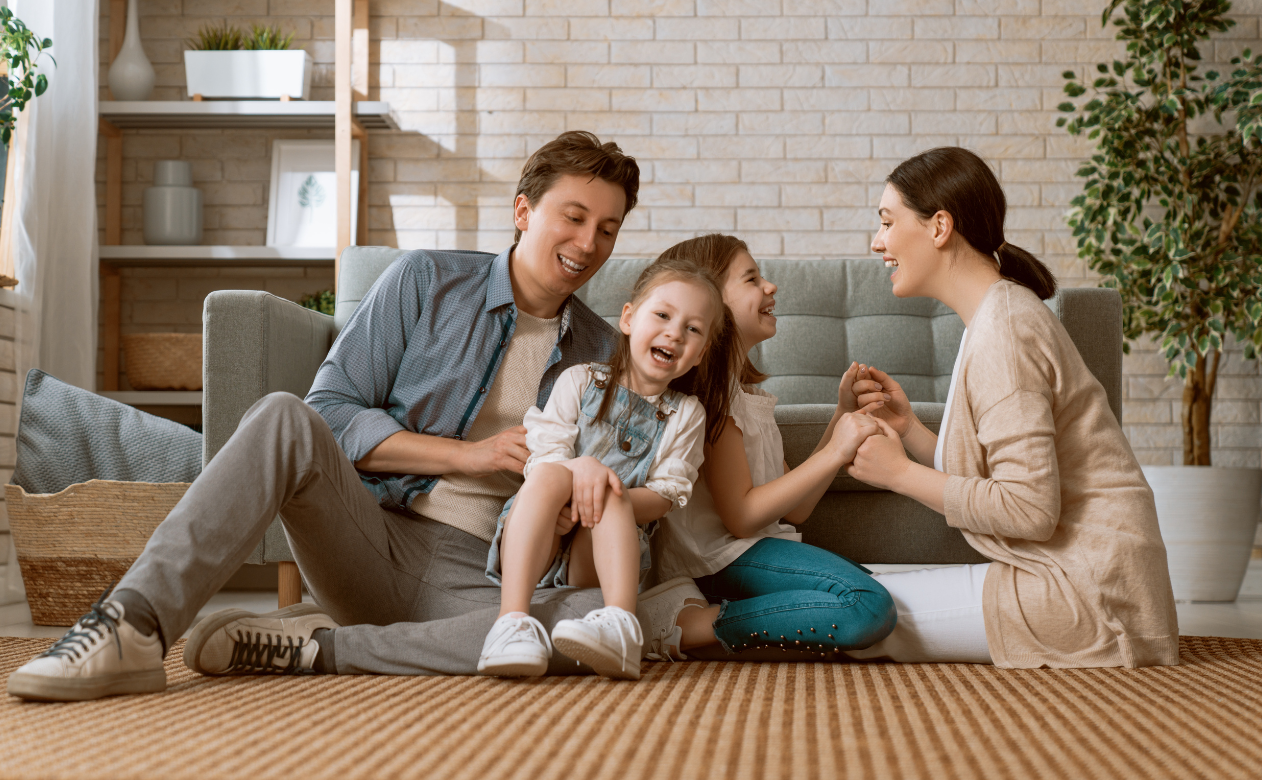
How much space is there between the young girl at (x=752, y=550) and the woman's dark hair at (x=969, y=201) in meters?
0.27

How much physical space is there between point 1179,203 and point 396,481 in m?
2.71

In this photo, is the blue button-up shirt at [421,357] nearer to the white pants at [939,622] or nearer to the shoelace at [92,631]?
the shoelace at [92,631]

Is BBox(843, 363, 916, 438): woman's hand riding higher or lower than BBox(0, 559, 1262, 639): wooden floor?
higher

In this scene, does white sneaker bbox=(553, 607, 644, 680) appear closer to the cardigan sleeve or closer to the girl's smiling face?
the girl's smiling face

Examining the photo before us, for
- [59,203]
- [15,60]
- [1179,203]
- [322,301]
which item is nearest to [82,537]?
[15,60]

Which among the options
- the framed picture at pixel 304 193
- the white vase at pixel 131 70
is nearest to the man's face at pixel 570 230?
the framed picture at pixel 304 193

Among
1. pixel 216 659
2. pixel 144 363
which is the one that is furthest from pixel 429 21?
pixel 216 659

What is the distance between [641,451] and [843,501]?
2.24 ft

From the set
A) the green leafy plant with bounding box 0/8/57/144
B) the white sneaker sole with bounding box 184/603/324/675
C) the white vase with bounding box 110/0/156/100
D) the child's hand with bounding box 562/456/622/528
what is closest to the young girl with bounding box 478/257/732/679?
the child's hand with bounding box 562/456/622/528

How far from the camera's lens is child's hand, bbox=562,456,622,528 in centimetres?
130

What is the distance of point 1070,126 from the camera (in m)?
3.23

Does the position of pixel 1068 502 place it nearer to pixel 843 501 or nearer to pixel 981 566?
pixel 981 566

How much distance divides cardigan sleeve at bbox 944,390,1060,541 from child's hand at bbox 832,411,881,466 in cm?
15

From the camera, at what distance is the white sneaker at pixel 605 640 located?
1188mm
